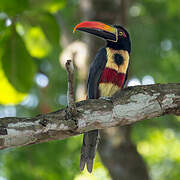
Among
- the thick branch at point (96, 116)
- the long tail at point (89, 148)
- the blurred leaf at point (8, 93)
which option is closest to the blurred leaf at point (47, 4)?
the blurred leaf at point (8, 93)

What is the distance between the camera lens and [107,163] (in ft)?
17.3

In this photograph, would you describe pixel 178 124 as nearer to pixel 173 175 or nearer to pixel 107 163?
pixel 173 175

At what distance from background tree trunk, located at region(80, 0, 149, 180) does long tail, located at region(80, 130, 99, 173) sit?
1.29 meters

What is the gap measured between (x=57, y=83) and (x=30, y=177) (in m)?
3.78

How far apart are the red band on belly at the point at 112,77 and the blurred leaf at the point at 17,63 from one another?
1.01m

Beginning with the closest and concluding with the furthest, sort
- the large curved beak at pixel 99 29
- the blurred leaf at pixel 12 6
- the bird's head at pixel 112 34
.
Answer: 1. the blurred leaf at pixel 12 6
2. the large curved beak at pixel 99 29
3. the bird's head at pixel 112 34

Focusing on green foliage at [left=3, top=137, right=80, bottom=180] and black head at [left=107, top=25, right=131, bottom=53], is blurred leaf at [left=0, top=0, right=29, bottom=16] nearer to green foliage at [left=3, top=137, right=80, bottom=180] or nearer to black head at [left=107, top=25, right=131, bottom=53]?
black head at [left=107, top=25, right=131, bottom=53]

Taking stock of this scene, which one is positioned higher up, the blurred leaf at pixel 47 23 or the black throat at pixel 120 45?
the blurred leaf at pixel 47 23

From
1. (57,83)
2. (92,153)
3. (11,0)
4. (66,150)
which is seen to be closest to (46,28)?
(11,0)

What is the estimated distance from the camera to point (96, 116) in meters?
2.89

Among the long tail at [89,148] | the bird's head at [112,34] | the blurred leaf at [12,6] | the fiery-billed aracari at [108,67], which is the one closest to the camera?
the blurred leaf at [12,6]

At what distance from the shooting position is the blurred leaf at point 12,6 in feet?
12.3

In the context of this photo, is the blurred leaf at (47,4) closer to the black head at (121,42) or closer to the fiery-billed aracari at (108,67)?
the fiery-billed aracari at (108,67)

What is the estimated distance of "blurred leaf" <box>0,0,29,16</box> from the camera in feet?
12.3
